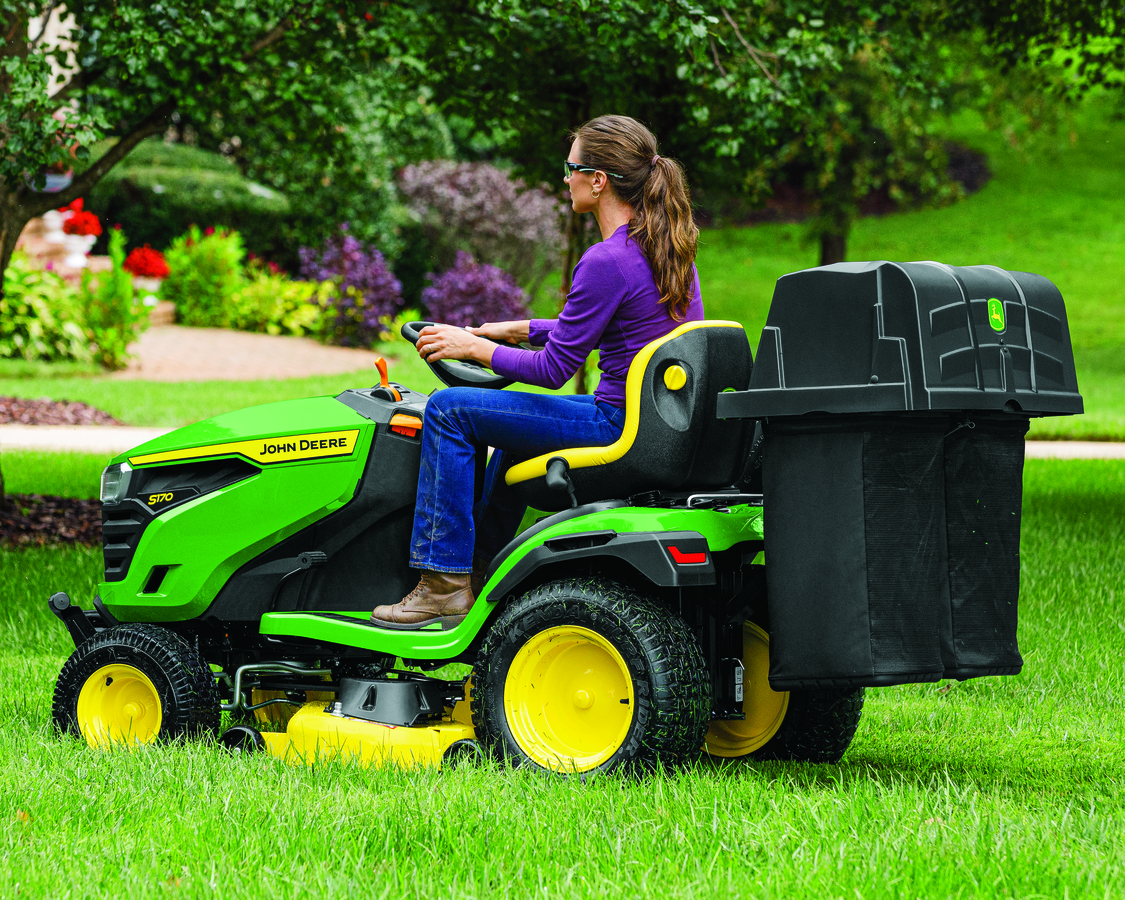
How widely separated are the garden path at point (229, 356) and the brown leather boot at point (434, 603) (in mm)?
13062

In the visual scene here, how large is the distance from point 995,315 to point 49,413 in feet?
38.4

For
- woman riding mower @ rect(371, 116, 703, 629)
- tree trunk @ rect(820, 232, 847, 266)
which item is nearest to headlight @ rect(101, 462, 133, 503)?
woman riding mower @ rect(371, 116, 703, 629)

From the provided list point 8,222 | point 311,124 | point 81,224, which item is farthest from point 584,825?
point 81,224

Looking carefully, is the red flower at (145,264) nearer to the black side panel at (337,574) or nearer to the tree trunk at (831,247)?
the tree trunk at (831,247)

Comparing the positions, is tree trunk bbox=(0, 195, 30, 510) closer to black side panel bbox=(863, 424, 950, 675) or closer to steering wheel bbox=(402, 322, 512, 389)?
steering wheel bbox=(402, 322, 512, 389)

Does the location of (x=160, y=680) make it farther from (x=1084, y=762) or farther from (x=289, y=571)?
(x=1084, y=762)

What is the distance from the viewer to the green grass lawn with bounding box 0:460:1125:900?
2.57 m

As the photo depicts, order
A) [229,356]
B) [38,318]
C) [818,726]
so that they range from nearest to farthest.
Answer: [818,726] → [38,318] → [229,356]

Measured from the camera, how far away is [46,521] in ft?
26.8

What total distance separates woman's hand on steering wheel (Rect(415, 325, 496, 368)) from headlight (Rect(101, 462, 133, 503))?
1.08 m

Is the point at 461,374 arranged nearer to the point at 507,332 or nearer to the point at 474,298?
the point at 507,332

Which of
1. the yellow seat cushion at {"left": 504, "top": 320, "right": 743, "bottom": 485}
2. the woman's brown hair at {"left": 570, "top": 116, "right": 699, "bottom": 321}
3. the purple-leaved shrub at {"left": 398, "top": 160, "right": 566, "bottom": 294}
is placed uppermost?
the purple-leaved shrub at {"left": 398, "top": 160, "right": 566, "bottom": 294}

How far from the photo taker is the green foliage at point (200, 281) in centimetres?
1919

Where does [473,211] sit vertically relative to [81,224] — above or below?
above
